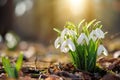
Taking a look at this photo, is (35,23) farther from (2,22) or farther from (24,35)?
(2,22)

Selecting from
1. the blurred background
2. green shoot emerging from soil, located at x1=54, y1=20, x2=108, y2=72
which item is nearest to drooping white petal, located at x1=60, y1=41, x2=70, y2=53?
green shoot emerging from soil, located at x1=54, y1=20, x2=108, y2=72

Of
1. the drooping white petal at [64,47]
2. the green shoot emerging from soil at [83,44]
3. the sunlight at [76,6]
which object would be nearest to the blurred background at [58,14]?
the sunlight at [76,6]

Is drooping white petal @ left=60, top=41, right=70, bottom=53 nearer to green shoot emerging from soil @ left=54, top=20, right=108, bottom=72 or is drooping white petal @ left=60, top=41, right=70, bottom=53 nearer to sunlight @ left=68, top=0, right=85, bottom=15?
green shoot emerging from soil @ left=54, top=20, right=108, bottom=72

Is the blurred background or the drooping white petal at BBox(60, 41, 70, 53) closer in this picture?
the drooping white petal at BBox(60, 41, 70, 53)

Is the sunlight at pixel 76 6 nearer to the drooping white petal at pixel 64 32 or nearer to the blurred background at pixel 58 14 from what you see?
the blurred background at pixel 58 14

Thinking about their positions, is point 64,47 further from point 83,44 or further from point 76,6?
point 76,6

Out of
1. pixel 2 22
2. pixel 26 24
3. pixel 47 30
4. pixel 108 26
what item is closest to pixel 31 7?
pixel 26 24

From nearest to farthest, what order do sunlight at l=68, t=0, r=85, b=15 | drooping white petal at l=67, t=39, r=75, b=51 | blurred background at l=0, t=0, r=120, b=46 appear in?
drooping white petal at l=67, t=39, r=75, b=51 → blurred background at l=0, t=0, r=120, b=46 → sunlight at l=68, t=0, r=85, b=15
